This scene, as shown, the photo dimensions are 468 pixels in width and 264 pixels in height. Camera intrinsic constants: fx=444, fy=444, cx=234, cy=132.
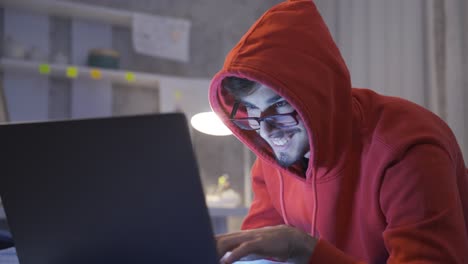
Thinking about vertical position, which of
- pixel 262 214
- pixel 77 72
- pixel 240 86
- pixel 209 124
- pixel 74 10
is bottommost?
pixel 262 214

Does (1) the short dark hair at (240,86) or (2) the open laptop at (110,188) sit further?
(1) the short dark hair at (240,86)

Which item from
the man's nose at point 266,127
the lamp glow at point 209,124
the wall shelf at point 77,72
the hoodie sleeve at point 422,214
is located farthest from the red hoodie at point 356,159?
the wall shelf at point 77,72

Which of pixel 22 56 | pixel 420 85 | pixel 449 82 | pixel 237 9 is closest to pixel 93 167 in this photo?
pixel 449 82

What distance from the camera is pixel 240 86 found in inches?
38.9

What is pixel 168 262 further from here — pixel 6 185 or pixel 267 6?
pixel 267 6

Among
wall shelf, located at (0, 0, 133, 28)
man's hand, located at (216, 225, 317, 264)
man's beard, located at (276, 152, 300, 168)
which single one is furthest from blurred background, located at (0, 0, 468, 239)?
man's hand, located at (216, 225, 317, 264)

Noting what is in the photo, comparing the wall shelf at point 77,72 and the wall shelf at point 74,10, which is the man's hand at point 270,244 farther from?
the wall shelf at point 74,10

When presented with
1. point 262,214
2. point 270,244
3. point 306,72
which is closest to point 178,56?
point 262,214

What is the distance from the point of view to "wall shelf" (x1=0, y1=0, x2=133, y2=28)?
2307mm

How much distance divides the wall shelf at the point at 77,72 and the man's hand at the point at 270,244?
6.07 ft

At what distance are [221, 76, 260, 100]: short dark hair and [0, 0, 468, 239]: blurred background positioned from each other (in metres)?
1.09

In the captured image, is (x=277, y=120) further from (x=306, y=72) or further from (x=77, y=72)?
(x=77, y=72)

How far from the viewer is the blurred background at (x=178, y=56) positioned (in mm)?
1916

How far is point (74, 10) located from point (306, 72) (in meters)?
1.87
